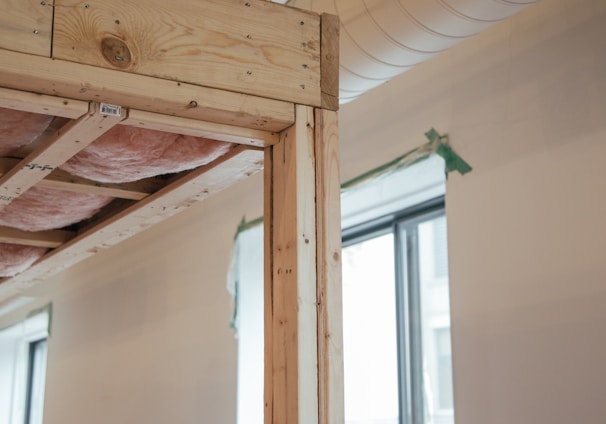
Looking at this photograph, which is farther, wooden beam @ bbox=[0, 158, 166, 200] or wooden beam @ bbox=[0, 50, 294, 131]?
wooden beam @ bbox=[0, 158, 166, 200]

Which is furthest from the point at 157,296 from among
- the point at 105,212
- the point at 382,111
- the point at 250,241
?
the point at 105,212

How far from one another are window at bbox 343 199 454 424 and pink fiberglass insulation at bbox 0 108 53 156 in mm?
2019

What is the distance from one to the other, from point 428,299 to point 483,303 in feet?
3.01

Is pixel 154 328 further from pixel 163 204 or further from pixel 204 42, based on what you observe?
pixel 204 42

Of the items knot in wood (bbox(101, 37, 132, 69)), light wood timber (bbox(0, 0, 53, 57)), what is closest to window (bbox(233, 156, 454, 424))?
knot in wood (bbox(101, 37, 132, 69))

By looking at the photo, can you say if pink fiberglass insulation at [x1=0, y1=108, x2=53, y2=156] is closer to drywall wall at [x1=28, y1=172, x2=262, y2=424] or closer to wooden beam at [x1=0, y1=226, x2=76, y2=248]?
wooden beam at [x1=0, y1=226, x2=76, y2=248]

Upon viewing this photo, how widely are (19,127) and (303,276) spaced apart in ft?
2.19

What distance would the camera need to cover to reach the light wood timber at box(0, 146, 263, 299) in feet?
6.48

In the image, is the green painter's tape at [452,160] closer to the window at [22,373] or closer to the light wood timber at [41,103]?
the light wood timber at [41,103]

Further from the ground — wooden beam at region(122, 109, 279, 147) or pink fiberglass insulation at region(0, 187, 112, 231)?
pink fiberglass insulation at region(0, 187, 112, 231)

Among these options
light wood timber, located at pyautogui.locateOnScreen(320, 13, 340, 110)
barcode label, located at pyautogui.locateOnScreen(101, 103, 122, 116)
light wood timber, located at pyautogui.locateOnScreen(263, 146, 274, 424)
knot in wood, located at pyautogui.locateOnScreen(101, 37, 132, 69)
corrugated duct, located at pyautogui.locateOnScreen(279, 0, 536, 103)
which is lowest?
light wood timber, located at pyautogui.locateOnScreen(263, 146, 274, 424)

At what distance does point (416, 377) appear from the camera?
362 cm

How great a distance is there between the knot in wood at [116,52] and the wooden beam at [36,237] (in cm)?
→ 123

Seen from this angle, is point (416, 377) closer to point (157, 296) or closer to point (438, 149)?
point (438, 149)
